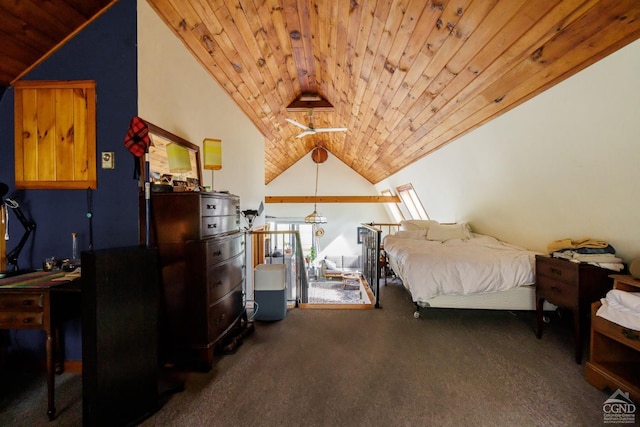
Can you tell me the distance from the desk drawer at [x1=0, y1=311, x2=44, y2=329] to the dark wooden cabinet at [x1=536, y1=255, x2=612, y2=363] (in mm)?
3422

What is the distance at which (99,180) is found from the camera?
5.86 ft

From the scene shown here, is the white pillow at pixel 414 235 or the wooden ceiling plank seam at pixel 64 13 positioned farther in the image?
the white pillow at pixel 414 235

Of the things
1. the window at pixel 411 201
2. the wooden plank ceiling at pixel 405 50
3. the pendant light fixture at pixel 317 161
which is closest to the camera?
the wooden plank ceiling at pixel 405 50

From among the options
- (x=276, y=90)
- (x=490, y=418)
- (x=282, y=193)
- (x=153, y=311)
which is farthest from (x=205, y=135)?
(x=282, y=193)

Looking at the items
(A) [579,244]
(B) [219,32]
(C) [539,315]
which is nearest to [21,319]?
(B) [219,32]

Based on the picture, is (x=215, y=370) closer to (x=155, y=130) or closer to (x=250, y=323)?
(x=250, y=323)

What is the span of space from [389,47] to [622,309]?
2445mm

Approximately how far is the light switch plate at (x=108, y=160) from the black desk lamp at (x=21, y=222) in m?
0.60

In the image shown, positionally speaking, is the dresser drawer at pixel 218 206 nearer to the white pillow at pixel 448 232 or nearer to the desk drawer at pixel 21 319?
the desk drawer at pixel 21 319

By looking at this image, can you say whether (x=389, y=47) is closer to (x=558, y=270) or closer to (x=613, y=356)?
(x=558, y=270)

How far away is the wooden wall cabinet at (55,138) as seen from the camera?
70.1 inches

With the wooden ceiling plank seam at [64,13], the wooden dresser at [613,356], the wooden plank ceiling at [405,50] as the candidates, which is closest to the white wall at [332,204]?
the wooden plank ceiling at [405,50]

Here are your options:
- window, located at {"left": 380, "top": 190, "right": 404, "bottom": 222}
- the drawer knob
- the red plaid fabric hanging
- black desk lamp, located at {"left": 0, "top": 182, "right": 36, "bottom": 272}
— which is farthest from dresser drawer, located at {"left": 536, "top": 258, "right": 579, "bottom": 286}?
window, located at {"left": 380, "top": 190, "right": 404, "bottom": 222}

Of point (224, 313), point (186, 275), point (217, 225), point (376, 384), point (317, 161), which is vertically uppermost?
point (317, 161)
